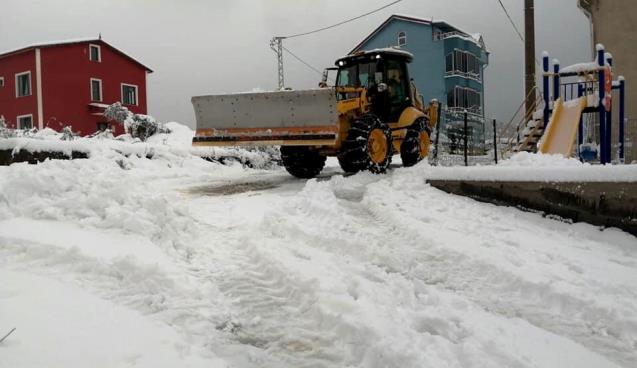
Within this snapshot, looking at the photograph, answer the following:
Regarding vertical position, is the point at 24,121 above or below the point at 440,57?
below

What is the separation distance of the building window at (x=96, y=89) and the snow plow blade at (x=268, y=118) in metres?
21.3

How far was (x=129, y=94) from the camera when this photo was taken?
103 feet

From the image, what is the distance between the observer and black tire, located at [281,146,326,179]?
11617mm

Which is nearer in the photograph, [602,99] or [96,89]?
[602,99]

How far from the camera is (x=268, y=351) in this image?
2557 millimetres

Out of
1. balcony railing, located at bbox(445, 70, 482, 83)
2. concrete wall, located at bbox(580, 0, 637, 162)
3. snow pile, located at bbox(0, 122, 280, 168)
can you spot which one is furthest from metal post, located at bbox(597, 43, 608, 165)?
balcony railing, located at bbox(445, 70, 482, 83)

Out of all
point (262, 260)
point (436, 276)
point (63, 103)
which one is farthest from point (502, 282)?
point (63, 103)

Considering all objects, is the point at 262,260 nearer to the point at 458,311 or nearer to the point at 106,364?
the point at 458,311

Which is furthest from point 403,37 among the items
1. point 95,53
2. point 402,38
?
point 95,53

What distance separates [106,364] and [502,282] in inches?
111

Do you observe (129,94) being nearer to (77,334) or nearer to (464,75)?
(464,75)

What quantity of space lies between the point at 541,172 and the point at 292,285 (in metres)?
4.14

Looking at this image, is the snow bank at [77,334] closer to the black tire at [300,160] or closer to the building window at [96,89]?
the black tire at [300,160]

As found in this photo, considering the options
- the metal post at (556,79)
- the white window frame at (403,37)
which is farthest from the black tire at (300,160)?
the white window frame at (403,37)
